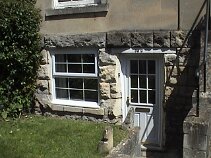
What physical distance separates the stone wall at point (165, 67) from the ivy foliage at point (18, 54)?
44cm

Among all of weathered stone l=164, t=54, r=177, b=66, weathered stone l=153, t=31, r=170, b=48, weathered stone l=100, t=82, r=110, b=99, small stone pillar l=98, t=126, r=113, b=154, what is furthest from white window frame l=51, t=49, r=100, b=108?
small stone pillar l=98, t=126, r=113, b=154

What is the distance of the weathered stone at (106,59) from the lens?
9.60m

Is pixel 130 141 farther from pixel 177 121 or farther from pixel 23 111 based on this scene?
pixel 23 111

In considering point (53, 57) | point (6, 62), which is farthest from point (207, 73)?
point (6, 62)

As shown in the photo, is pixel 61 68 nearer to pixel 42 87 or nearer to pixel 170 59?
pixel 42 87

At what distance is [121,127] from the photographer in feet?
29.9

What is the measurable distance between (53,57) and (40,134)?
2448mm

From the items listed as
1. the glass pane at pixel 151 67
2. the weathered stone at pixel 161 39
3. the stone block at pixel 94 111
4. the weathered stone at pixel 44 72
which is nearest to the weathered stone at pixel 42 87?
the weathered stone at pixel 44 72

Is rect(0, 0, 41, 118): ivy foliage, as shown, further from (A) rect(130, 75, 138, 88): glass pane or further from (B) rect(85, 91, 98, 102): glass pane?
(A) rect(130, 75, 138, 88): glass pane

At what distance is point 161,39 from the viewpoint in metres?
8.87

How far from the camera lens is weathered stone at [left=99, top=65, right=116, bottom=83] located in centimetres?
962

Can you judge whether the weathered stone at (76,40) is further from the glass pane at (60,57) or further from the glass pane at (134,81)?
the glass pane at (134,81)

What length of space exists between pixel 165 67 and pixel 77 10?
2666 millimetres

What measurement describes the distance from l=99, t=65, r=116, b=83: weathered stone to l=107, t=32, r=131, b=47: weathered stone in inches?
21.9
